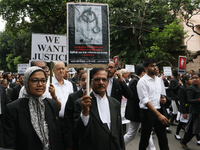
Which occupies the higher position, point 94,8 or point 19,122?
point 94,8

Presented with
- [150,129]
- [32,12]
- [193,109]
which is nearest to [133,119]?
[150,129]

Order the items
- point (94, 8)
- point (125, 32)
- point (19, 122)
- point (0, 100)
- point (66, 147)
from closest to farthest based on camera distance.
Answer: point (19, 122)
point (94, 8)
point (66, 147)
point (0, 100)
point (125, 32)

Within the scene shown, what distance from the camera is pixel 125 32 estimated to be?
2473 cm

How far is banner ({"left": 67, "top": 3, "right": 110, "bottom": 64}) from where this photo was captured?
248 centimetres

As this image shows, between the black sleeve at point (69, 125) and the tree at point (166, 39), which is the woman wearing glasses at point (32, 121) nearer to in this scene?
the black sleeve at point (69, 125)

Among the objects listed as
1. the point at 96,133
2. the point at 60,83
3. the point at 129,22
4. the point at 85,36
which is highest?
the point at 129,22

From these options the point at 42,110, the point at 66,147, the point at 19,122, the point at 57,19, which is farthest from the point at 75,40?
the point at 57,19

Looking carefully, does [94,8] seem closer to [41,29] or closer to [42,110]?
[42,110]

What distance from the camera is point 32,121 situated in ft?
7.90

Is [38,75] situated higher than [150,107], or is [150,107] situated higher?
[38,75]

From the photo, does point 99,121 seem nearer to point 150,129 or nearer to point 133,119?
point 150,129

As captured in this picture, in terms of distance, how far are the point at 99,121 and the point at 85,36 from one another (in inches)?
39.6

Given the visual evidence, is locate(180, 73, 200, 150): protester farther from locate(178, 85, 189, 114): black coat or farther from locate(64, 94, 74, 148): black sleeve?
locate(64, 94, 74, 148): black sleeve

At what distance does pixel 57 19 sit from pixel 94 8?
70.3 feet
